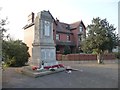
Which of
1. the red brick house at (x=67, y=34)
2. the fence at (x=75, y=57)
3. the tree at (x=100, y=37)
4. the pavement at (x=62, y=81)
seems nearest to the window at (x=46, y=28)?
the pavement at (x=62, y=81)

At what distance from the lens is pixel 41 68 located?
57.0 feet

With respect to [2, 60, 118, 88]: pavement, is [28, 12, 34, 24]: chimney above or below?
above

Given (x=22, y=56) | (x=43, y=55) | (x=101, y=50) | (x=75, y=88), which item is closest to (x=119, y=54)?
(x=101, y=50)

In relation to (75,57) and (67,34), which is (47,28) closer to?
(75,57)

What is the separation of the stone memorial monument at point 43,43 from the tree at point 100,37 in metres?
11.0

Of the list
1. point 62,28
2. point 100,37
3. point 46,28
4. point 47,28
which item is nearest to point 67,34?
point 62,28

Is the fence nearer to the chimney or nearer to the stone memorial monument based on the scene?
the chimney

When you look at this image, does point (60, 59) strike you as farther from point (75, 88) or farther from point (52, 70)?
point (75, 88)

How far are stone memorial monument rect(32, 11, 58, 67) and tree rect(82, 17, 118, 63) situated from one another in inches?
434

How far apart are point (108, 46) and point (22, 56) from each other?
1363 centimetres

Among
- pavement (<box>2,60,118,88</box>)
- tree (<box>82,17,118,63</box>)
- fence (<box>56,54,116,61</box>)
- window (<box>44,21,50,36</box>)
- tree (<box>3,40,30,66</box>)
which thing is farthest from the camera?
fence (<box>56,54,116,61</box>)

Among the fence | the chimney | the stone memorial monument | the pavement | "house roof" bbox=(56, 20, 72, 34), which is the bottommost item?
the pavement

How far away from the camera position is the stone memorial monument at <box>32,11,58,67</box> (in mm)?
19453

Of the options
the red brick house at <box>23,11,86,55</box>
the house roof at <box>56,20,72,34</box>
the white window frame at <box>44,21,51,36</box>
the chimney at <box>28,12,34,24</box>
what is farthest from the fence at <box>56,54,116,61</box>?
the white window frame at <box>44,21,51,36</box>
